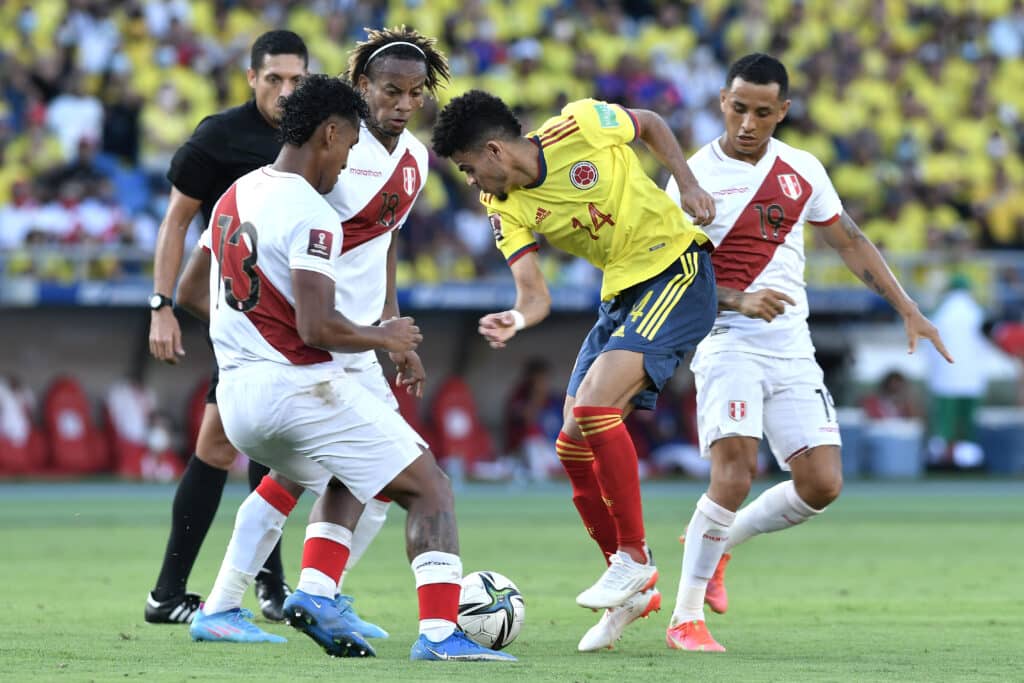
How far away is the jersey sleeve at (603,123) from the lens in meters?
7.14

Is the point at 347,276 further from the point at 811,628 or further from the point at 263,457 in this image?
the point at 811,628

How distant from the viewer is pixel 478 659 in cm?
631

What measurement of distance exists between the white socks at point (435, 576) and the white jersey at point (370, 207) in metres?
1.23

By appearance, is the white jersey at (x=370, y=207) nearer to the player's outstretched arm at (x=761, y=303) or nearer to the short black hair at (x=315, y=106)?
the short black hair at (x=315, y=106)

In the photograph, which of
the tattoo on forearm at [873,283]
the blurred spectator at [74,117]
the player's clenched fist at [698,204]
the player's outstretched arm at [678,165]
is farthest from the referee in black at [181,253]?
the blurred spectator at [74,117]

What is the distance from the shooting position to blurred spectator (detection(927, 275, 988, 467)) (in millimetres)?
20578

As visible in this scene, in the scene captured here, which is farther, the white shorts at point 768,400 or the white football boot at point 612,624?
the white shorts at point 768,400

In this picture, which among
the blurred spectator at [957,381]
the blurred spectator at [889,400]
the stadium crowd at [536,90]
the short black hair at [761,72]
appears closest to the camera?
the short black hair at [761,72]

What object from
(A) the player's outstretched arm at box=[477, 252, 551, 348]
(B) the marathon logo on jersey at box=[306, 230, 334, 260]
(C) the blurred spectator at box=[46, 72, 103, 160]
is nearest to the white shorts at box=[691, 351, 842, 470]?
(A) the player's outstretched arm at box=[477, 252, 551, 348]

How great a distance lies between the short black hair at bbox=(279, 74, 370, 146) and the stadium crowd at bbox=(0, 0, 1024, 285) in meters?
12.2

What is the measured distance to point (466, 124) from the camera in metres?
6.88

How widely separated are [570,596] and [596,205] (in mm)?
2979

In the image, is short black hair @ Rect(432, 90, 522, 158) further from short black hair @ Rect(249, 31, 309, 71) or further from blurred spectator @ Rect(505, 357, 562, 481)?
blurred spectator @ Rect(505, 357, 562, 481)

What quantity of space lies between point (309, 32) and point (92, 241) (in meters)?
4.66
